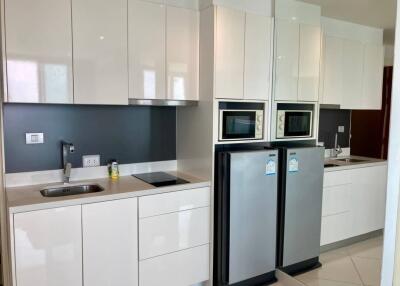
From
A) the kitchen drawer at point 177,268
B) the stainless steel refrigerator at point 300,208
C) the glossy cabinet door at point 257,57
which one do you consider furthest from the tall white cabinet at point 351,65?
the kitchen drawer at point 177,268

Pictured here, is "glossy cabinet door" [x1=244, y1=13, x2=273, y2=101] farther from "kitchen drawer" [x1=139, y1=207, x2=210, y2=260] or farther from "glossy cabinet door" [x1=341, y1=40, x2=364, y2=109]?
"kitchen drawer" [x1=139, y1=207, x2=210, y2=260]

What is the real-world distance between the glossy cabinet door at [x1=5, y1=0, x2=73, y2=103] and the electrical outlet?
571mm

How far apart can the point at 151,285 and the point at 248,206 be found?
979mm

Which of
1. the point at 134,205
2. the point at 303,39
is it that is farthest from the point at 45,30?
the point at 303,39

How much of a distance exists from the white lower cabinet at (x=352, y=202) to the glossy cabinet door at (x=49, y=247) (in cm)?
188

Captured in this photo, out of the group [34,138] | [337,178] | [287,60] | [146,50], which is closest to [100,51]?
[146,50]

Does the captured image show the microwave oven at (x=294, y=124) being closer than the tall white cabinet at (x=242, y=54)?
No

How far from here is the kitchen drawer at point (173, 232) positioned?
7.64 ft

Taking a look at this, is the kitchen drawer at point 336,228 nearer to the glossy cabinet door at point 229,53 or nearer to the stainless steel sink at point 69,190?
the glossy cabinet door at point 229,53

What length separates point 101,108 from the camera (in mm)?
2688

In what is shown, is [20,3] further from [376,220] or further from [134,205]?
[376,220]

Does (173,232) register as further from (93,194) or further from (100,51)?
(100,51)

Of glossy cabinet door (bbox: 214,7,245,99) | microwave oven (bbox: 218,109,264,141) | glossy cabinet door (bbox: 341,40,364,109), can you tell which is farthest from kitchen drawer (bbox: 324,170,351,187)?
glossy cabinet door (bbox: 214,7,245,99)

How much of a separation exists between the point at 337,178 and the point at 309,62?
3.60 feet
